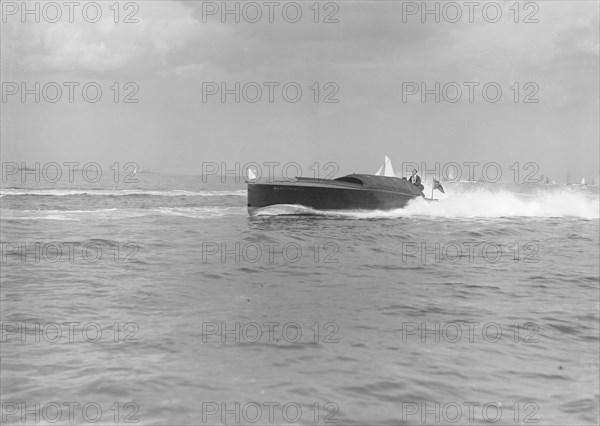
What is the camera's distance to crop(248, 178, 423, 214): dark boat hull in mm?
29984

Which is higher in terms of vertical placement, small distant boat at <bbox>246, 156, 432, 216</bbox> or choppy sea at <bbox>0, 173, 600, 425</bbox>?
small distant boat at <bbox>246, 156, 432, 216</bbox>

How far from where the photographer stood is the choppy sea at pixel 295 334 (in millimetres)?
5629

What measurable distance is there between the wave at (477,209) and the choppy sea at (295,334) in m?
12.0

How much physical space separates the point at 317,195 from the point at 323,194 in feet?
1.13

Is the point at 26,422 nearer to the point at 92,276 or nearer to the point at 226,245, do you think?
the point at 92,276

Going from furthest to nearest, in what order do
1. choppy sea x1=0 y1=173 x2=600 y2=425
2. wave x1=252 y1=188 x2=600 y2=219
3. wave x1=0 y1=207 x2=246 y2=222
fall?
wave x1=252 y1=188 x2=600 y2=219
wave x1=0 y1=207 x2=246 y2=222
choppy sea x1=0 y1=173 x2=600 y2=425

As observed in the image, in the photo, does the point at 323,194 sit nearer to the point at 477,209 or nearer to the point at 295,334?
the point at 477,209

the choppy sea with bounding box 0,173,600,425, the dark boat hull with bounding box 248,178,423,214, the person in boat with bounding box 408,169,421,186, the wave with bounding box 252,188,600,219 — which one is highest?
the person in boat with bounding box 408,169,421,186

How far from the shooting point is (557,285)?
12.7 metres

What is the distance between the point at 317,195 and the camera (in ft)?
98.5

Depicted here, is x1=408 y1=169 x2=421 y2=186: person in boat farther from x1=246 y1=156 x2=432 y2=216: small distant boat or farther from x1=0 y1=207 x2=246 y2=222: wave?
x1=0 y1=207 x2=246 y2=222: wave

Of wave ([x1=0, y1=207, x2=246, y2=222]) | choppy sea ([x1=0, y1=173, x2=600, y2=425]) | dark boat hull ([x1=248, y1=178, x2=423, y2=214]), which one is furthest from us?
dark boat hull ([x1=248, y1=178, x2=423, y2=214])

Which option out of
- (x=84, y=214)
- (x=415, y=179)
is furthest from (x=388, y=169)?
(x=84, y=214)

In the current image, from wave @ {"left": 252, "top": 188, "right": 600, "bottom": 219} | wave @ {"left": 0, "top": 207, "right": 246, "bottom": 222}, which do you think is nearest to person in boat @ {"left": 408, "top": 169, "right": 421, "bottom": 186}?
wave @ {"left": 252, "top": 188, "right": 600, "bottom": 219}
